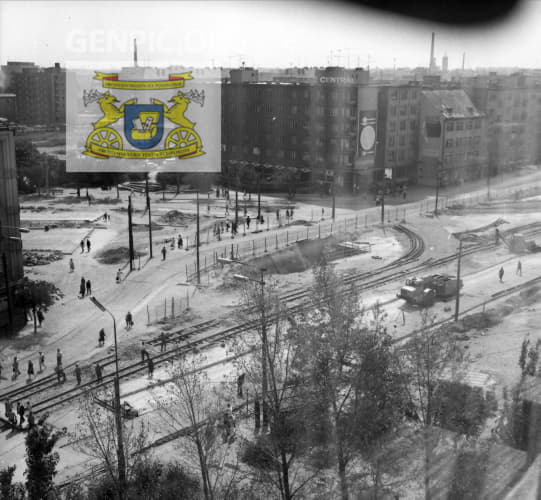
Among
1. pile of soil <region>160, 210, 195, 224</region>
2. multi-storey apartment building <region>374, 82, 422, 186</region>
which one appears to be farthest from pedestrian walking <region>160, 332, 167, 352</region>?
multi-storey apartment building <region>374, 82, 422, 186</region>

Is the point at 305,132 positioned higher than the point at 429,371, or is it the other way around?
the point at 305,132

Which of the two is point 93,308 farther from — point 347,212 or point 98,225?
point 347,212

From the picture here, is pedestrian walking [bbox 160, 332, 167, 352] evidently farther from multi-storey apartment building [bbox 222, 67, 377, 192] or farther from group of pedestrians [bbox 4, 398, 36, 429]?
multi-storey apartment building [bbox 222, 67, 377, 192]

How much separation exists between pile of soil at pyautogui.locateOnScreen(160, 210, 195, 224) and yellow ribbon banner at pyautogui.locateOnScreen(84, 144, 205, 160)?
5298 millimetres

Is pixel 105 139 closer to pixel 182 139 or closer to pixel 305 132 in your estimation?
pixel 182 139

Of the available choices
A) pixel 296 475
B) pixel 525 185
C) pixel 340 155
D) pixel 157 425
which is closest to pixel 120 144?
pixel 340 155

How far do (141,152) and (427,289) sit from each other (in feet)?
68.1

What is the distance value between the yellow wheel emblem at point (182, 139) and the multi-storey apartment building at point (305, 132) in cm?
232

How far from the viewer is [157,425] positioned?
1111 cm

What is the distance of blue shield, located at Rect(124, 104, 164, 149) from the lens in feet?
119

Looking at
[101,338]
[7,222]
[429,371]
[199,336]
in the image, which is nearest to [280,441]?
[429,371]

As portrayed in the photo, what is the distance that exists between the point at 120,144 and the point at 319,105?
35.5 feet

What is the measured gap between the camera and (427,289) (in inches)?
711

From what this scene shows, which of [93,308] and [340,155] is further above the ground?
[340,155]
